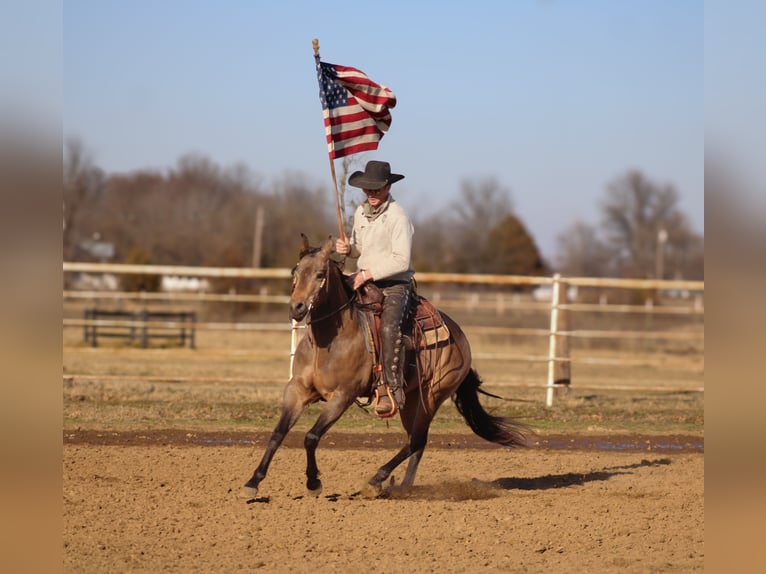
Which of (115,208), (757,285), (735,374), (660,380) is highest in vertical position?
(115,208)

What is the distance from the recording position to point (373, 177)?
805 cm

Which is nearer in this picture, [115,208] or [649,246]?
[115,208]

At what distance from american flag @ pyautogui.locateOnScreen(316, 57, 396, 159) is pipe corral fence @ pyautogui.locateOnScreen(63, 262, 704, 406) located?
129 inches

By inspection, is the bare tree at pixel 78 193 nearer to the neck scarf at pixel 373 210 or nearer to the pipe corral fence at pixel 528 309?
the pipe corral fence at pixel 528 309

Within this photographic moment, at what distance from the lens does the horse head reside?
7.21 metres

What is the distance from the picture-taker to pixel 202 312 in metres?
35.7

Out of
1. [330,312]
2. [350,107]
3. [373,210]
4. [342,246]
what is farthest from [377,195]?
[350,107]

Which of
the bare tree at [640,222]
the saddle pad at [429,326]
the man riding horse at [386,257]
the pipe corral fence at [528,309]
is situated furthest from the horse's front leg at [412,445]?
the bare tree at [640,222]

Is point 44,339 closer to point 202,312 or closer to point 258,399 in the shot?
point 258,399

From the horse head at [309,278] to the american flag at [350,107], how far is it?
138cm

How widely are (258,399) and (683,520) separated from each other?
28.2 ft

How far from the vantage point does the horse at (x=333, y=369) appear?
24.6ft

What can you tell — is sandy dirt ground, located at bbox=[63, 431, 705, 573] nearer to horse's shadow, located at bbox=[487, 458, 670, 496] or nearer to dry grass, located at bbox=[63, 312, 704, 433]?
horse's shadow, located at bbox=[487, 458, 670, 496]

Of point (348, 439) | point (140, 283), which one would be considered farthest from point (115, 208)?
point (348, 439)
